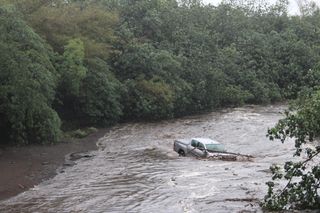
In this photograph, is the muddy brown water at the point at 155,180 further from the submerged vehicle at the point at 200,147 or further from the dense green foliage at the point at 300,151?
the dense green foliage at the point at 300,151

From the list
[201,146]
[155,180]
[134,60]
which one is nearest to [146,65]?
[134,60]

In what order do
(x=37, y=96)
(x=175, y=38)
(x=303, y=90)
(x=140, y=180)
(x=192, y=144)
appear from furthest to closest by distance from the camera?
(x=175, y=38), (x=37, y=96), (x=192, y=144), (x=140, y=180), (x=303, y=90)

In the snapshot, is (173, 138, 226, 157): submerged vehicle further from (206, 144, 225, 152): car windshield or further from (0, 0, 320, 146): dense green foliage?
(0, 0, 320, 146): dense green foliage

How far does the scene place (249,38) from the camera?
68.1m

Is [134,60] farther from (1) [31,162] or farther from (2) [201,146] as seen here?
(1) [31,162]

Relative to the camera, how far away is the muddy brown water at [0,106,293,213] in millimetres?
17375

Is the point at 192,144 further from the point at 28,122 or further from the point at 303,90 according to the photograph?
the point at 303,90

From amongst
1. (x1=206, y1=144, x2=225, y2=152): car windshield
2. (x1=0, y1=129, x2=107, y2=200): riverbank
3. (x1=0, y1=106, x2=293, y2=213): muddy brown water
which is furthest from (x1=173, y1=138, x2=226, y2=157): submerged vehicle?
(x1=0, y1=129, x2=107, y2=200): riverbank

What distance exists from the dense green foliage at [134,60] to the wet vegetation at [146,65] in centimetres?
10

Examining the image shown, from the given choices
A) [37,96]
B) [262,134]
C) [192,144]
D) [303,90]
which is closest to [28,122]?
[37,96]

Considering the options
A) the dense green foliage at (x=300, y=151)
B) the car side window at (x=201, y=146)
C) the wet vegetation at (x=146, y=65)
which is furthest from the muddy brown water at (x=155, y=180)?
the wet vegetation at (x=146, y=65)

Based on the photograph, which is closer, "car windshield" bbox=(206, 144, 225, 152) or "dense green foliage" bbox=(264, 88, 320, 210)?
"dense green foliage" bbox=(264, 88, 320, 210)

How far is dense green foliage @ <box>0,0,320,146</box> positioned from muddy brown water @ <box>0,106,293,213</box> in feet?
15.0

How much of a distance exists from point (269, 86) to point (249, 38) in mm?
9298
